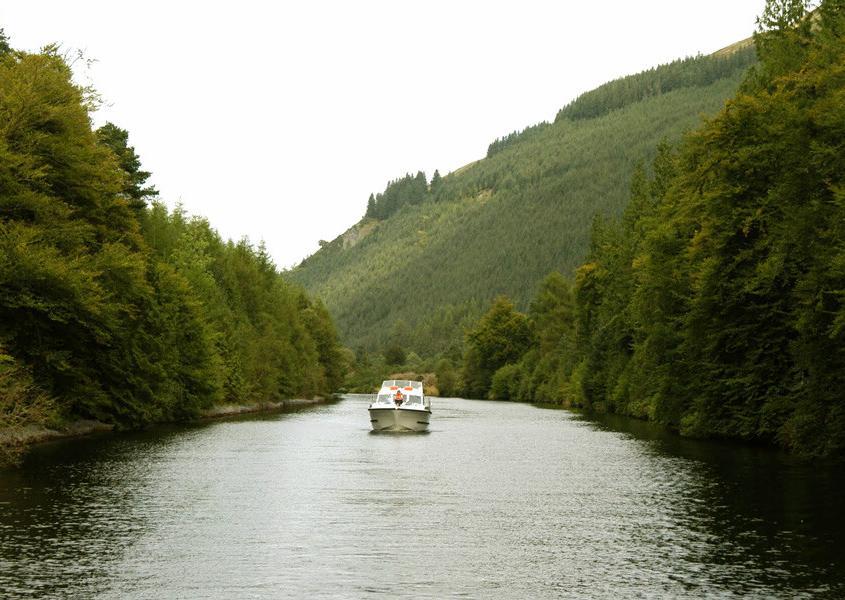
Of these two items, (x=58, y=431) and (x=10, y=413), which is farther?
(x=58, y=431)

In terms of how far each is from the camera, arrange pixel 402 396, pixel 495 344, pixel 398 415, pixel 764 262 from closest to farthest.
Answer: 1. pixel 764 262
2. pixel 398 415
3. pixel 402 396
4. pixel 495 344

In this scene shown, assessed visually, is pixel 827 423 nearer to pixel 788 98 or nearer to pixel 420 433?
pixel 788 98

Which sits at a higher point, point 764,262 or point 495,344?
point 495,344

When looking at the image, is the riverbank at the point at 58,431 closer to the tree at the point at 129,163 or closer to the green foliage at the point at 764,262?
the tree at the point at 129,163

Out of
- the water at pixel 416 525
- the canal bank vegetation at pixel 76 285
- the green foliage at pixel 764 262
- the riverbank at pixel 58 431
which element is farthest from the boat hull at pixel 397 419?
the water at pixel 416 525

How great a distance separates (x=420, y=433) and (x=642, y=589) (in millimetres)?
47295

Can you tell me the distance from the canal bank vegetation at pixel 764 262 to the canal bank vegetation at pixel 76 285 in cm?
3007

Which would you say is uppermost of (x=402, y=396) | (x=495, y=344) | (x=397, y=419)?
(x=495, y=344)

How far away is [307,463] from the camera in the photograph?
4181 cm

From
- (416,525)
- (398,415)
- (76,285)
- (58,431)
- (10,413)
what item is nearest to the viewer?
(416,525)

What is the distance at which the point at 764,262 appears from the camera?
44.9 metres

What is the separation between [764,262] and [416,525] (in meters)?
26.1

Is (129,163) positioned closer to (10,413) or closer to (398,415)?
(398,415)

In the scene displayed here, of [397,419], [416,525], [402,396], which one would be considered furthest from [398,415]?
[416,525]
